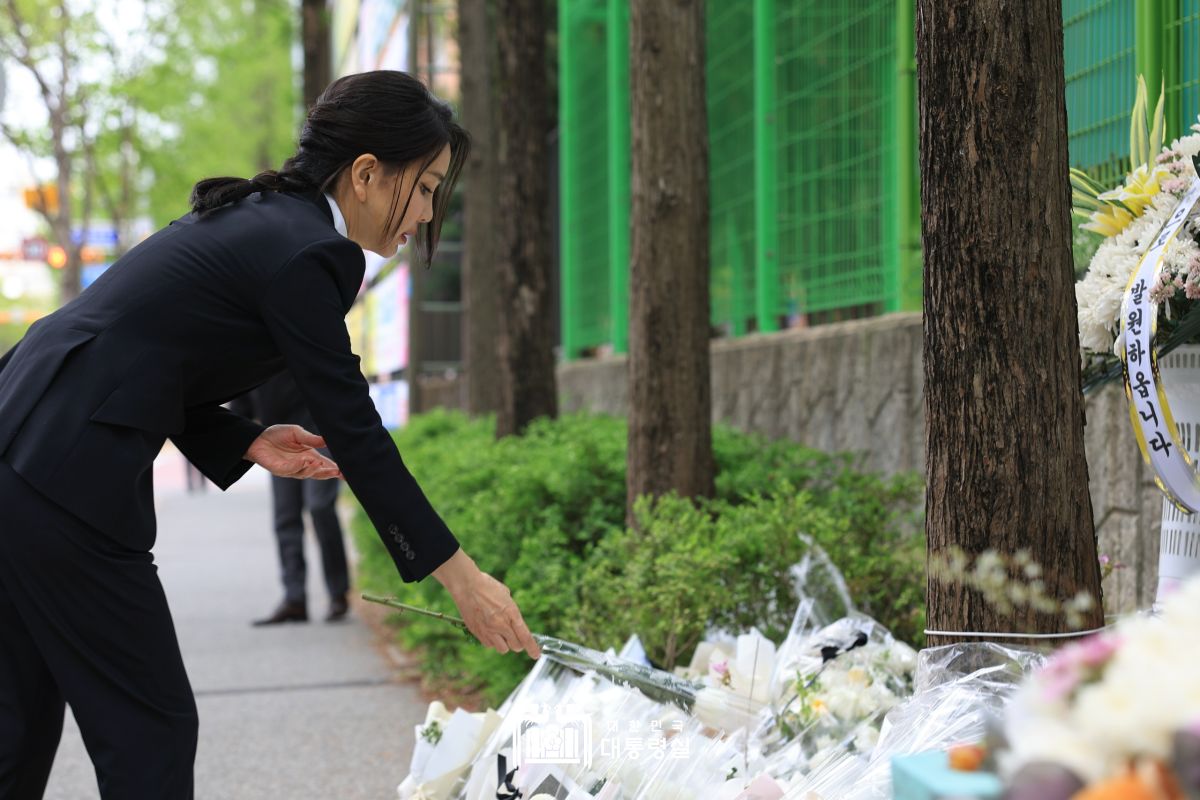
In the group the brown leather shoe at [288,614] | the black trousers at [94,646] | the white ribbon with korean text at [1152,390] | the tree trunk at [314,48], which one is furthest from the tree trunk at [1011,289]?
the tree trunk at [314,48]

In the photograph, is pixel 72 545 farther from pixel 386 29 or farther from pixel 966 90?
pixel 386 29

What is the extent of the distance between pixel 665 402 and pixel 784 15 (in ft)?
11.6

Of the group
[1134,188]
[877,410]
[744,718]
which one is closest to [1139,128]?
[1134,188]

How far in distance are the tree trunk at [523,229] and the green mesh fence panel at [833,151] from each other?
1.45 metres

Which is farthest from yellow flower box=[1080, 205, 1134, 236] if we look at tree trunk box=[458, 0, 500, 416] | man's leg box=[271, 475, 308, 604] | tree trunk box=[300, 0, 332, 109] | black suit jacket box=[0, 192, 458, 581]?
tree trunk box=[300, 0, 332, 109]

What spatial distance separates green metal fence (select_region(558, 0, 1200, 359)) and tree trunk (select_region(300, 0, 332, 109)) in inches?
432

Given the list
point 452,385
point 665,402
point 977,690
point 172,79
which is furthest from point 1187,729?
point 172,79

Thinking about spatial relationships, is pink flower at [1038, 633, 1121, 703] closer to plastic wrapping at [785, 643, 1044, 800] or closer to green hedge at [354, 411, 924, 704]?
plastic wrapping at [785, 643, 1044, 800]

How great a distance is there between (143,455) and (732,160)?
681cm

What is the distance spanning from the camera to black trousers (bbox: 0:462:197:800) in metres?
2.29

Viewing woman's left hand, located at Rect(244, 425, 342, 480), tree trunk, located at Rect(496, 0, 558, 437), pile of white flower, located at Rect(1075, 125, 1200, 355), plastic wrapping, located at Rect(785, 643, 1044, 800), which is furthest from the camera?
tree trunk, located at Rect(496, 0, 558, 437)

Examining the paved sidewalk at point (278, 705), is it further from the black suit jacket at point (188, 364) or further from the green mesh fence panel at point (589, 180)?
the green mesh fence panel at point (589, 180)

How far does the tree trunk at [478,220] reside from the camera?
10.2m

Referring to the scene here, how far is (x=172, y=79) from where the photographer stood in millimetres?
22375
